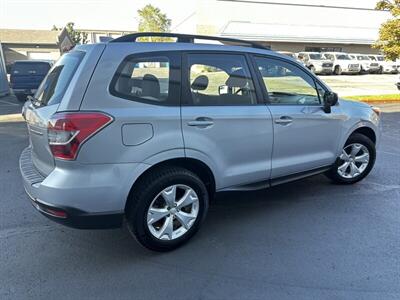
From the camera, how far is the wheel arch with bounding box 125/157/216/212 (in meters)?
3.09

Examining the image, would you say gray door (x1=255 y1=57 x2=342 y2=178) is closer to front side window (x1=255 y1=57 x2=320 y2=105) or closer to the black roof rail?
front side window (x1=255 y1=57 x2=320 y2=105)

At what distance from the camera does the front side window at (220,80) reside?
11.0 feet

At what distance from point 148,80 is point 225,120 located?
0.80 metres

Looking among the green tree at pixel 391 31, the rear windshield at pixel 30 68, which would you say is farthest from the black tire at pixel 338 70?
the rear windshield at pixel 30 68

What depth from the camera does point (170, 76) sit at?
3238 millimetres

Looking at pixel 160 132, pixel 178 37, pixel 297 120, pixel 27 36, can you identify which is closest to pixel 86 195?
pixel 160 132

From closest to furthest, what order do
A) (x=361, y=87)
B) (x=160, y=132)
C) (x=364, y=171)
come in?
(x=160, y=132)
(x=364, y=171)
(x=361, y=87)

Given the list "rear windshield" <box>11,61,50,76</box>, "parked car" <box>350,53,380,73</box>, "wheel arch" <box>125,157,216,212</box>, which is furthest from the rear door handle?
"parked car" <box>350,53,380,73</box>

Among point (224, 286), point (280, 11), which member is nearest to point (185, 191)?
point (224, 286)

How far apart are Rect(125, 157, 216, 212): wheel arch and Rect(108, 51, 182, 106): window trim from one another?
20.3 inches

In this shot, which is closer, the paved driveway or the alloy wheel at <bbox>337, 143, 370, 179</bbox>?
the alloy wheel at <bbox>337, 143, 370, 179</bbox>

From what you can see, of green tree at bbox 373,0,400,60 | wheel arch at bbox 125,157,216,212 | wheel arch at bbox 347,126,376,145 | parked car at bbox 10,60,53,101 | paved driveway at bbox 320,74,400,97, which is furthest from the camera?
paved driveway at bbox 320,74,400,97

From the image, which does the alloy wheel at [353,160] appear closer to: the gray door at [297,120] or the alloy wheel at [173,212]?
the gray door at [297,120]

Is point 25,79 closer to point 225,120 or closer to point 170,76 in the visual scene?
point 170,76
